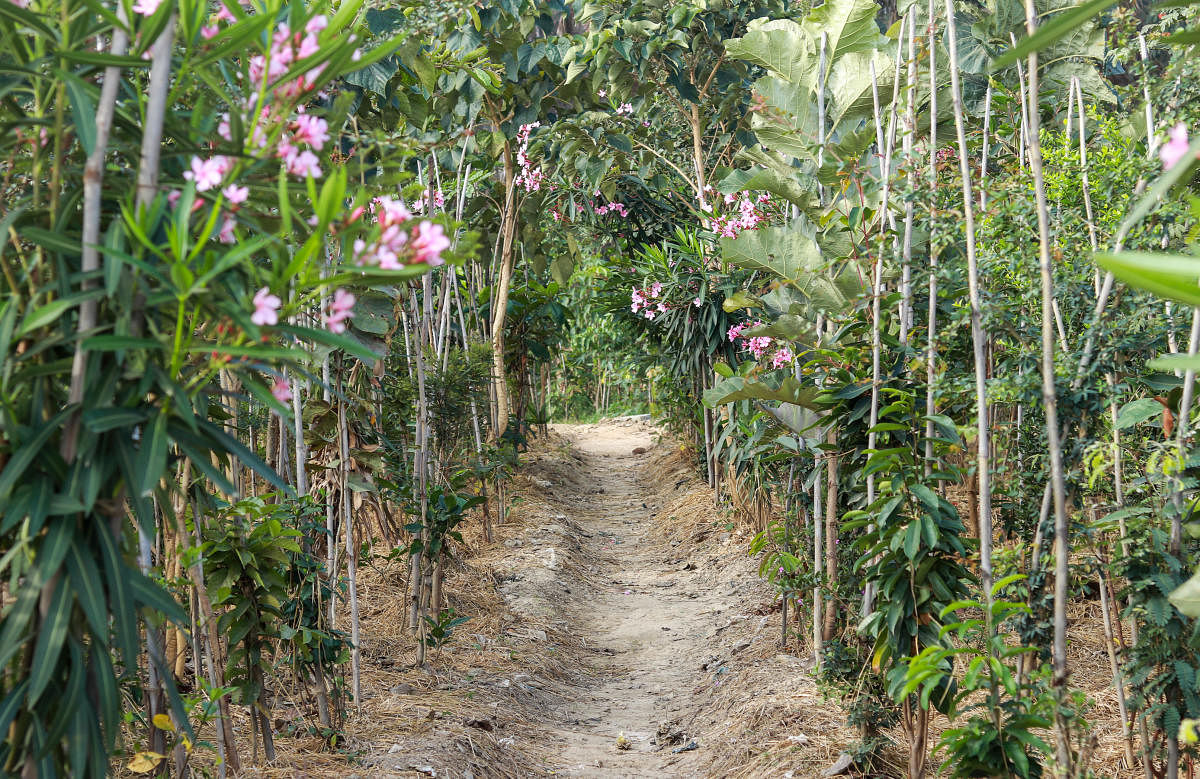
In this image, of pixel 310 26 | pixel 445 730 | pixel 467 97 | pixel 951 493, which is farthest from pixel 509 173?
pixel 310 26

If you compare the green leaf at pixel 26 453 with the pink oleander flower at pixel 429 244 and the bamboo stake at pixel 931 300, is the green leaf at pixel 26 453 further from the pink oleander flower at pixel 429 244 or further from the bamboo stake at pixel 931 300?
the bamboo stake at pixel 931 300

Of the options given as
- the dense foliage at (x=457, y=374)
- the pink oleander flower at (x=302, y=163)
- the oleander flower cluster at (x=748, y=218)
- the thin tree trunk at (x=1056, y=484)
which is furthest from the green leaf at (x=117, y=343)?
the oleander flower cluster at (x=748, y=218)

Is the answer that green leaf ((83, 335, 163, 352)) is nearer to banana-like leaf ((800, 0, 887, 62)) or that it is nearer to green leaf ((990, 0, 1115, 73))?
green leaf ((990, 0, 1115, 73))

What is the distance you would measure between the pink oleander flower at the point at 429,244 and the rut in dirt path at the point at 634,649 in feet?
8.22

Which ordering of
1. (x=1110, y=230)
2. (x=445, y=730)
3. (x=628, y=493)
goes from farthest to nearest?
(x=628, y=493)
(x=445, y=730)
(x=1110, y=230)

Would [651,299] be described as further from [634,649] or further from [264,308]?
[264,308]

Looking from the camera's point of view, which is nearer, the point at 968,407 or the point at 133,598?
the point at 133,598

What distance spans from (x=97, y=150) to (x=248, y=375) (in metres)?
0.39

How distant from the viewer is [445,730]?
3258 millimetres

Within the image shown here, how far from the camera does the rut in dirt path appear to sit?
11.8 ft

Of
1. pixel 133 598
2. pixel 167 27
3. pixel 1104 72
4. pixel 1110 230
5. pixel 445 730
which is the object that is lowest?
pixel 445 730

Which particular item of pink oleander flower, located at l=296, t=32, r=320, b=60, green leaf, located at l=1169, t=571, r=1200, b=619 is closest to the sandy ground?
green leaf, located at l=1169, t=571, r=1200, b=619

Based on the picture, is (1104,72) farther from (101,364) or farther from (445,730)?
(101,364)

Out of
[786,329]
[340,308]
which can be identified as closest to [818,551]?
[786,329]
